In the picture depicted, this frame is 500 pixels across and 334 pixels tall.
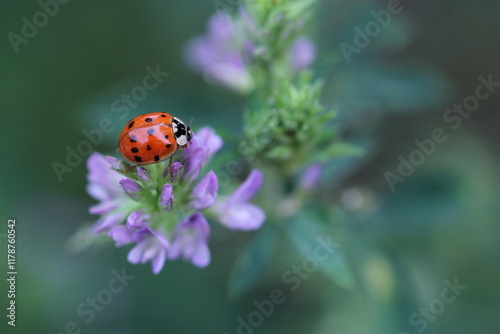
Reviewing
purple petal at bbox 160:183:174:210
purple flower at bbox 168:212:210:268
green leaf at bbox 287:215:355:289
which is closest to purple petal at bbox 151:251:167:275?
purple flower at bbox 168:212:210:268

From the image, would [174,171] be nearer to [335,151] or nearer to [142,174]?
[142,174]

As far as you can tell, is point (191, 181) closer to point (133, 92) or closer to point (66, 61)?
point (133, 92)

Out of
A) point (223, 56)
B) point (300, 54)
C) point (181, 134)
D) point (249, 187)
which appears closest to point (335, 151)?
point (249, 187)

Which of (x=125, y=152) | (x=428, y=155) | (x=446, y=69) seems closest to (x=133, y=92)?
(x=125, y=152)

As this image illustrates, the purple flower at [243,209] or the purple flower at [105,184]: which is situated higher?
the purple flower at [105,184]

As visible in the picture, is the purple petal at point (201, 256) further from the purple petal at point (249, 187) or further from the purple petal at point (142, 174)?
the purple petal at point (142, 174)

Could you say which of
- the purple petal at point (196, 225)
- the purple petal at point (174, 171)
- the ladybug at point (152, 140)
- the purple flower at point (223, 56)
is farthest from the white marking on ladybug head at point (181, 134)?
the purple flower at point (223, 56)

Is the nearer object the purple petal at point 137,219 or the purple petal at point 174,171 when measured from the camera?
the purple petal at point 137,219
